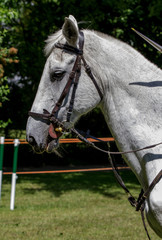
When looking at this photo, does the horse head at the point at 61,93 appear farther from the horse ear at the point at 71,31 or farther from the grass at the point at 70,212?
the grass at the point at 70,212

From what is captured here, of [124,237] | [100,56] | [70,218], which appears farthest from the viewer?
[70,218]

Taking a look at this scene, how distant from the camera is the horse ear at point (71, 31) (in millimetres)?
2617

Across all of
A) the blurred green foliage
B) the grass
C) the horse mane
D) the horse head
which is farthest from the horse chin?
the blurred green foliage

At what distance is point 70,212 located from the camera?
7.67m

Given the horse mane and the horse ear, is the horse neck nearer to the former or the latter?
the horse ear

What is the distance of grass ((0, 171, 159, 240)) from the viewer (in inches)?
236

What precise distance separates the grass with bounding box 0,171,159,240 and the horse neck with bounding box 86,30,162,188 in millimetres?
3579

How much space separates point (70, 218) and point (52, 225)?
658mm

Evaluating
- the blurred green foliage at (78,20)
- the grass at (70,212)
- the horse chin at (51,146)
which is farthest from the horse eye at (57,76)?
the blurred green foliage at (78,20)

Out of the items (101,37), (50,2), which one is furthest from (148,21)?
(101,37)

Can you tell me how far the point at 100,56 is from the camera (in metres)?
2.79

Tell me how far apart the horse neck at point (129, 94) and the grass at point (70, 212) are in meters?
3.58

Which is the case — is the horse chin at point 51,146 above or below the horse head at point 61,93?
below

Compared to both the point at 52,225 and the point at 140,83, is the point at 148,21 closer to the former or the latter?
the point at 52,225
